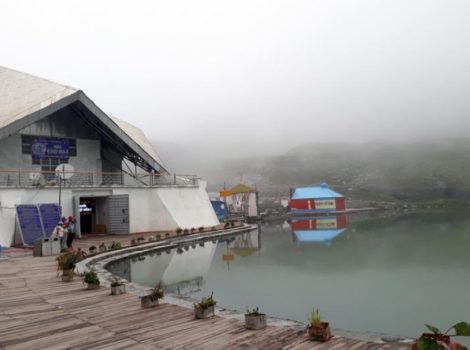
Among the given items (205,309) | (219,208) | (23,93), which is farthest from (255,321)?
(219,208)

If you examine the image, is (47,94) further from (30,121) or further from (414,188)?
(414,188)

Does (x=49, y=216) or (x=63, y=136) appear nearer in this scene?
(x=49, y=216)

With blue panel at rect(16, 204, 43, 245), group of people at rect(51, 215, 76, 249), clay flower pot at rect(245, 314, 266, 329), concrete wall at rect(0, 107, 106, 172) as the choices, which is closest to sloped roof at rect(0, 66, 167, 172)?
concrete wall at rect(0, 107, 106, 172)

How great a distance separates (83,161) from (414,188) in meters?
128

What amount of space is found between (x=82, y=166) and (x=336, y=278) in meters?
22.5

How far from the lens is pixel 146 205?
3070 centimetres

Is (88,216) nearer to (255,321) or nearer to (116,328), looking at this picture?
(116,328)

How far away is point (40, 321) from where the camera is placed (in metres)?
8.64

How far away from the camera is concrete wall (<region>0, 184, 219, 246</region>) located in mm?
23297

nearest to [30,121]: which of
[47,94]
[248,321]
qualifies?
[47,94]

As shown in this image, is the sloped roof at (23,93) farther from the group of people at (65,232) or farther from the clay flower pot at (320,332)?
the clay flower pot at (320,332)

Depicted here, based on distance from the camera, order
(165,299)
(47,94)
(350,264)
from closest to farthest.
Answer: (165,299) → (350,264) → (47,94)

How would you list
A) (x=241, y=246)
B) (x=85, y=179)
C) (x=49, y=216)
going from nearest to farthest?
(x=49, y=216) < (x=241, y=246) < (x=85, y=179)

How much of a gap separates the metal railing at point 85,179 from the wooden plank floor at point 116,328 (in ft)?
51.8
